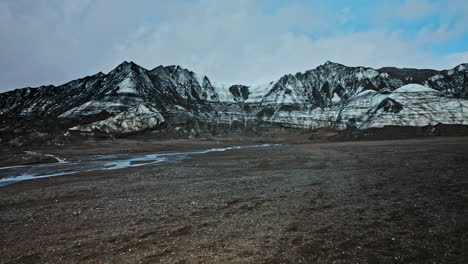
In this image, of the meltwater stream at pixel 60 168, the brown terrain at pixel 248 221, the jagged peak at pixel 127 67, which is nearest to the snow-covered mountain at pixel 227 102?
the jagged peak at pixel 127 67

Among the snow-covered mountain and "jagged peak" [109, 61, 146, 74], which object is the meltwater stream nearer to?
the snow-covered mountain

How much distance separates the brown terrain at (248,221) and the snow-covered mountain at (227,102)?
270ft

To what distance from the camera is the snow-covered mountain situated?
97.5 meters

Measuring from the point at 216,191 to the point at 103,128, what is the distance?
9824 centimetres

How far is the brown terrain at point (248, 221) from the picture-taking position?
9.29 m

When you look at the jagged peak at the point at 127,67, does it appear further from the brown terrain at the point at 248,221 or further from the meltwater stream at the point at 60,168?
the brown terrain at the point at 248,221

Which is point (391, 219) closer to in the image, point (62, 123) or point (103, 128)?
point (103, 128)

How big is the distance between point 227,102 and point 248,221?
6472 inches

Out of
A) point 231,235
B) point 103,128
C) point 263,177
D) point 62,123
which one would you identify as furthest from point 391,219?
point 62,123

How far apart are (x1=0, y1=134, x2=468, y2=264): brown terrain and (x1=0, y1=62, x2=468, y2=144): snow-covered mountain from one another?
82.2 metres

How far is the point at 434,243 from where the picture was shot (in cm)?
940

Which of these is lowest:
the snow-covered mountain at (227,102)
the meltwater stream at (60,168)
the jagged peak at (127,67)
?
the meltwater stream at (60,168)

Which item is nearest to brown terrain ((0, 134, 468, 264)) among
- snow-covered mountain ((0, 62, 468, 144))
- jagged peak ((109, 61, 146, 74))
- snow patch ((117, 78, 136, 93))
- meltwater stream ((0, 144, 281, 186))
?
meltwater stream ((0, 144, 281, 186))

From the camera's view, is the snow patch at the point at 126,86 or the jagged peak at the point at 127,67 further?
the jagged peak at the point at 127,67
